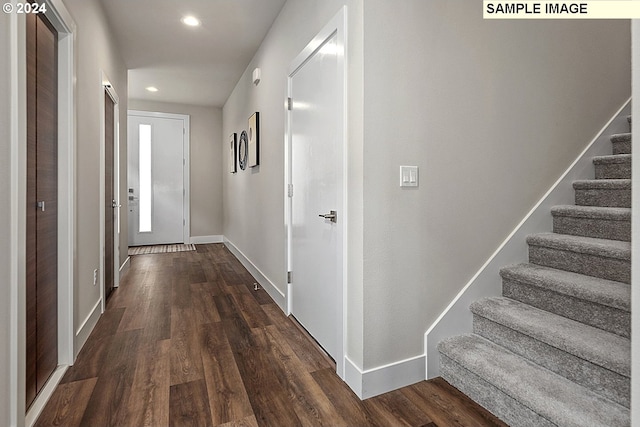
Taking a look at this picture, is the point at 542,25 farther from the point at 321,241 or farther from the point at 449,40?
the point at 321,241

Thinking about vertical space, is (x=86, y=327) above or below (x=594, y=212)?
below

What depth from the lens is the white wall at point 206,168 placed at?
20.6 feet

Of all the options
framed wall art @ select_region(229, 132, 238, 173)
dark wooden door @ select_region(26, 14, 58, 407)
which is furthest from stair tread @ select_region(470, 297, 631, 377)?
framed wall art @ select_region(229, 132, 238, 173)

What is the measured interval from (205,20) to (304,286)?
2588 millimetres

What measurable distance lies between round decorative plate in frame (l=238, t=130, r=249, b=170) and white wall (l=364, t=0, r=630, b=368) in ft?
9.26

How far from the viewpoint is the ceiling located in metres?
2.92

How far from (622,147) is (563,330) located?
168cm

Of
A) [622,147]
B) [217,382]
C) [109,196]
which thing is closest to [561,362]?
[217,382]

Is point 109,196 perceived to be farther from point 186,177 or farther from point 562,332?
point 562,332

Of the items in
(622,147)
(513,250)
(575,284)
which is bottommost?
(575,284)

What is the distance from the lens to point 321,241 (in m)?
2.16

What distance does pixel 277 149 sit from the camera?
2.98 meters

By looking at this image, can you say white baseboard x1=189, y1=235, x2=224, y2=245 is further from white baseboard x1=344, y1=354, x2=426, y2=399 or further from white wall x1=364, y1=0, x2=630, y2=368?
white wall x1=364, y1=0, x2=630, y2=368

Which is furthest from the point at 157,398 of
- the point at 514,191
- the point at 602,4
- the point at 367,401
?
the point at 602,4
